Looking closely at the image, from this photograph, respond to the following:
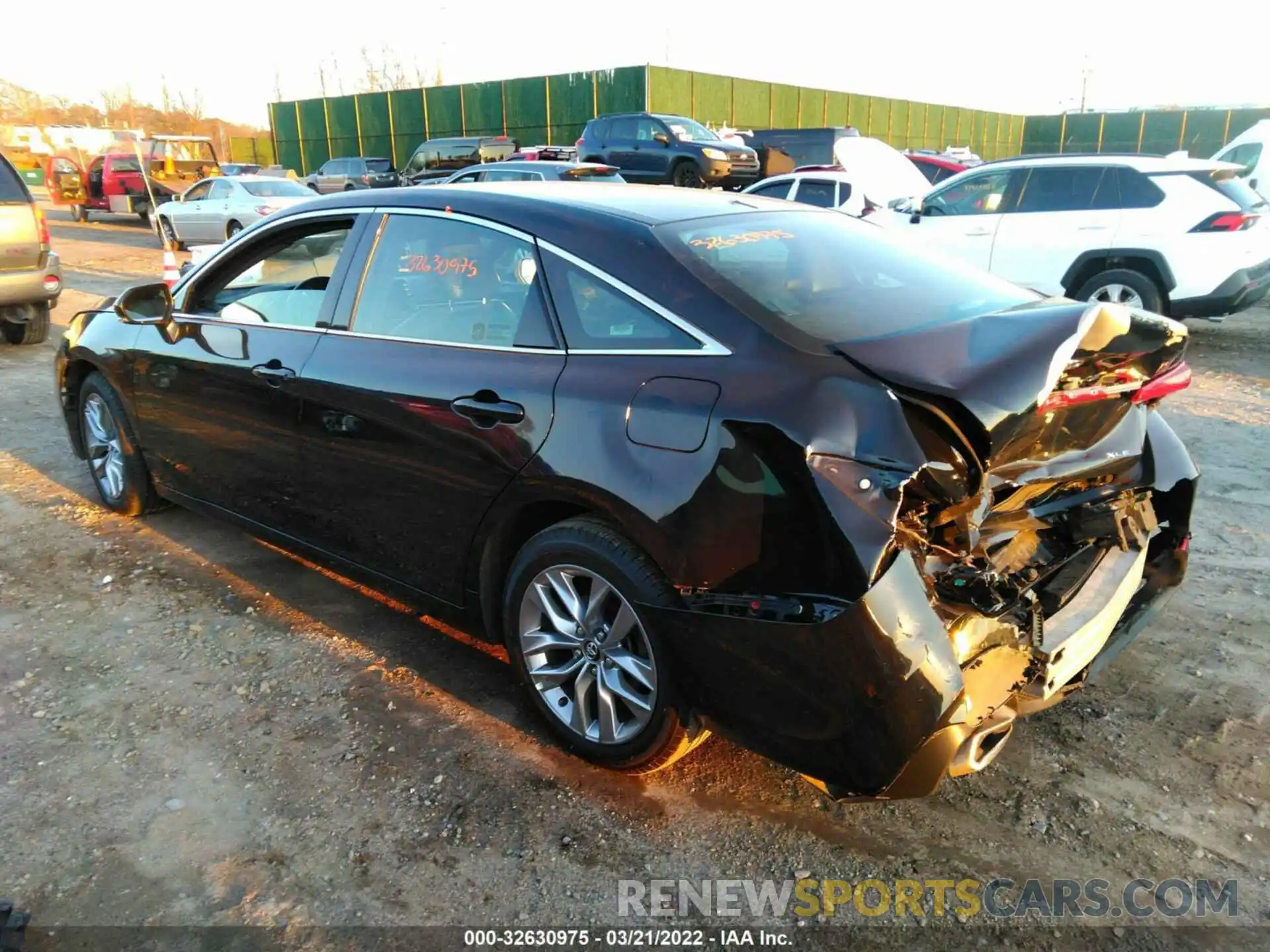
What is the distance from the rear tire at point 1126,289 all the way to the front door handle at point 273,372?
767cm

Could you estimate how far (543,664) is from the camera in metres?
2.95

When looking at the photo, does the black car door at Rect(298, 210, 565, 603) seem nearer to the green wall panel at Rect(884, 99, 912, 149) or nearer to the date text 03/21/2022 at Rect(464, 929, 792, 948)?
the date text 03/21/2022 at Rect(464, 929, 792, 948)

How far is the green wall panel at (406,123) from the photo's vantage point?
3875cm

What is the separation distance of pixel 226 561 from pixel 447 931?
2.73 m

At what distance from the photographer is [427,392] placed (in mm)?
3076

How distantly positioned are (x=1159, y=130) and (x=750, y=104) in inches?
714

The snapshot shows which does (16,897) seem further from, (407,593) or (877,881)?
(877,881)

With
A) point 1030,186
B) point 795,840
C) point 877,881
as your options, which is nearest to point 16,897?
point 795,840

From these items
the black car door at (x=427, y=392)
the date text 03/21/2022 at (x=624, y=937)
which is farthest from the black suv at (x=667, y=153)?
the date text 03/21/2022 at (x=624, y=937)

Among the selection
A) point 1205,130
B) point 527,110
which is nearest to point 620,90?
point 527,110

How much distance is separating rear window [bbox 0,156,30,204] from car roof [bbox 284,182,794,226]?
694 cm

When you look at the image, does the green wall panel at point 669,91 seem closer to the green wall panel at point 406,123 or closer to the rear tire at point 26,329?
the green wall panel at point 406,123

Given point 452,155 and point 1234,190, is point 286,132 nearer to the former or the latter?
point 452,155

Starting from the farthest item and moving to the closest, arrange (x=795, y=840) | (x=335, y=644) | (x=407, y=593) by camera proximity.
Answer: (x=335, y=644)
(x=407, y=593)
(x=795, y=840)
